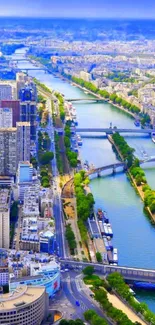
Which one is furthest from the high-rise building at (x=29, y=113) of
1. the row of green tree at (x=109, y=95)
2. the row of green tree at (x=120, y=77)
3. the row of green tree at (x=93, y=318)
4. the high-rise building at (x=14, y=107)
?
the row of green tree at (x=120, y=77)

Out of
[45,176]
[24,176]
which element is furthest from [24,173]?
[45,176]

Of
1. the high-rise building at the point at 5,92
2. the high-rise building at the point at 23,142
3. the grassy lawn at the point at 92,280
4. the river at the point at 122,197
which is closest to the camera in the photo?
the grassy lawn at the point at 92,280

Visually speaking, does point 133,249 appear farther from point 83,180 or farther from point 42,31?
point 42,31

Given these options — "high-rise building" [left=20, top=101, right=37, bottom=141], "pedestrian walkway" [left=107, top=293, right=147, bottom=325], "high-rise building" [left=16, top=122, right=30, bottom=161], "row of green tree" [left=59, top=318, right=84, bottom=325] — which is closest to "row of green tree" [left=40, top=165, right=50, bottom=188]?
"high-rise building" [left=16, top=122, right=30, bottom=161]

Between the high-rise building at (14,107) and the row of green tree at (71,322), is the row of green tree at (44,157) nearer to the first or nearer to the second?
the high-rise building at (14,107)

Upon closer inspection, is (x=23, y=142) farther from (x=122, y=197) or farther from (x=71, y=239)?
(x=71, y=239)

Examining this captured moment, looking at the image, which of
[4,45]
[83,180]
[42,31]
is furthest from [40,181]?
[42,31]
